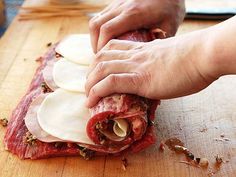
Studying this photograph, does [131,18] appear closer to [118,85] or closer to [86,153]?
[118,85]

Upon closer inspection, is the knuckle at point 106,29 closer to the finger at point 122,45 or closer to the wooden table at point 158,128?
the finger at point 122,45

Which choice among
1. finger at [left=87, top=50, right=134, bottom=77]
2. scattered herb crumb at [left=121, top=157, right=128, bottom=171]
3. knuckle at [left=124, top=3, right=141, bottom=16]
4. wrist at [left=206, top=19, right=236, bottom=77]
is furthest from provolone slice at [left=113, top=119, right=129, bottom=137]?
knuckle at [left=124, top=3, right=141, bottom=16]

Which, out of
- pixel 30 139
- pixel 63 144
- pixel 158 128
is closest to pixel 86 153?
pixel 63 144

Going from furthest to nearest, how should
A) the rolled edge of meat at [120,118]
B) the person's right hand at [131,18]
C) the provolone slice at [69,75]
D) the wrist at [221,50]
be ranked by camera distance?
the person's right hand at [131,18], the provolone slice at [69,75], the rolled edge of meat at [120,118], the wrist at [221,50]

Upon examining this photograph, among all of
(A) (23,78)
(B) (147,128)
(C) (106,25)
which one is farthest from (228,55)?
(A) (23,78)

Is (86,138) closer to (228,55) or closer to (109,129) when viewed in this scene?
(109,129)

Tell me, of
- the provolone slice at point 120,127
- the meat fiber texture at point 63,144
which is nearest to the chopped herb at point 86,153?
the meat fiber texture at point 63,144

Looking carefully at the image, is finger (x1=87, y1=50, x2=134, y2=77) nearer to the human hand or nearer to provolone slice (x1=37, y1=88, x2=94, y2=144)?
the human hand
